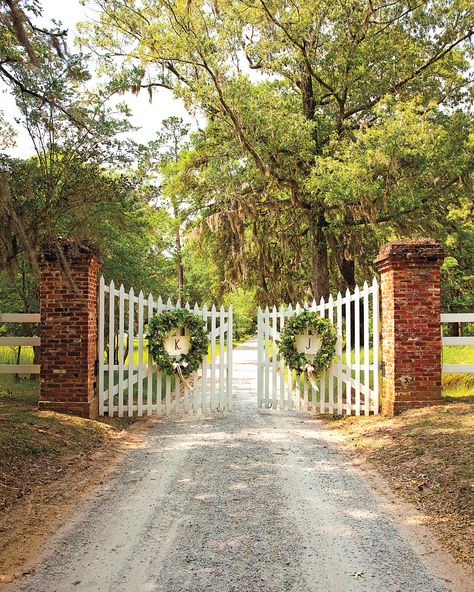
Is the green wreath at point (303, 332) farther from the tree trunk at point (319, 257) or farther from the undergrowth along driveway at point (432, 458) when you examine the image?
the tree trunk at point (319, 257)

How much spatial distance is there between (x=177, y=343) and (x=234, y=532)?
185 inches

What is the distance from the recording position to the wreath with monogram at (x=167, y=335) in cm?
817

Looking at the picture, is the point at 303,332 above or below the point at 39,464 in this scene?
above

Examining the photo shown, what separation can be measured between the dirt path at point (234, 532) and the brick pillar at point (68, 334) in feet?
6.05

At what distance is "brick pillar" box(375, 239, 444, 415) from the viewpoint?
7.82 metres

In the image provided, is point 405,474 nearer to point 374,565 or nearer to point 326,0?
point 374,565

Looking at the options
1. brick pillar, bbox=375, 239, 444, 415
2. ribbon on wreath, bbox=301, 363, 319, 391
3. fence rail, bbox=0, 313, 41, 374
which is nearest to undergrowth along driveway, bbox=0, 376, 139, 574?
fence rail, bbox=0, 313, 41, 374

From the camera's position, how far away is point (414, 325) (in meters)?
7.87

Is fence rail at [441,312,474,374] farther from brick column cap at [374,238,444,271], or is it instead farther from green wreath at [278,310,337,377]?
green wreath at [278,310,337,377]

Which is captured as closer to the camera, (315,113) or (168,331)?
(168,331)

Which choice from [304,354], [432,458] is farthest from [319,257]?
[432,458]

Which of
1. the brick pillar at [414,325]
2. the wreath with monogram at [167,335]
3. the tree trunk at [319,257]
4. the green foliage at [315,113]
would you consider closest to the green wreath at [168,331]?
the wreath with monogram at [167,335]

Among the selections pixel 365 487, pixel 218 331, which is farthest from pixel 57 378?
pixel 365 487

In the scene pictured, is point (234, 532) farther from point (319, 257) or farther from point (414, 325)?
point (319, 257)
